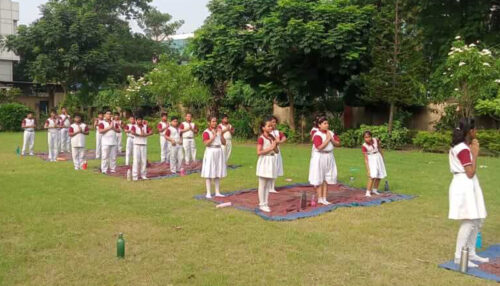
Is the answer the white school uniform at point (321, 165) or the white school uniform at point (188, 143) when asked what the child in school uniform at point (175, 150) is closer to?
the white school uniform at point (188, 143)

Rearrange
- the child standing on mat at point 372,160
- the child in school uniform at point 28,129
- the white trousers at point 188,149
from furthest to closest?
the child in school uniform at point 28,129 → the white trousers at point 188,149 → the child standing on mat at point 372,160

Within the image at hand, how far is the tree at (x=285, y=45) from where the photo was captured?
20.7 metres

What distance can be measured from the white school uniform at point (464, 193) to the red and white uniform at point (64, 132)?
15733 millimetres

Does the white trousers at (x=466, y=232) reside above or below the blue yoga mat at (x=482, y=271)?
above

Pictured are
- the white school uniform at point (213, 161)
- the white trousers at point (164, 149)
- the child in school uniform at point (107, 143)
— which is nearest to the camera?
the white school uniform at point (213, 161)

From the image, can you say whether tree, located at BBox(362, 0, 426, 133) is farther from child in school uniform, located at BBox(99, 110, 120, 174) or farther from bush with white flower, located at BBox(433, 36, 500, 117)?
child in school uniform, located at BBox(99, 110, 120, 174)

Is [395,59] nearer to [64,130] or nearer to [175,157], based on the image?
[175,157]

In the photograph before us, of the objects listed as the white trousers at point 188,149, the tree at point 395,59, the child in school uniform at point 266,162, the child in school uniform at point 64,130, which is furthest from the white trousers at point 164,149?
the tree at point 395,59

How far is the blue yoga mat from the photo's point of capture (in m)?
5.56

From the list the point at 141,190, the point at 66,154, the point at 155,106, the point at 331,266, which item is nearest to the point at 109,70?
the point at 155,106

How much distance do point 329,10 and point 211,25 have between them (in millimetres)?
7168

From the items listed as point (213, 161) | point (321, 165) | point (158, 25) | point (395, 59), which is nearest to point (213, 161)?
point (213, 161)

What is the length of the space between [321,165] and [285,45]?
12.1 m

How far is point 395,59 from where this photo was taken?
21312 millimetres
